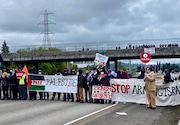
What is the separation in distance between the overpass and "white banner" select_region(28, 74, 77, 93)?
51252 mm

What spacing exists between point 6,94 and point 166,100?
976 centimetres

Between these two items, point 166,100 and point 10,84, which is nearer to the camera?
point 166,100

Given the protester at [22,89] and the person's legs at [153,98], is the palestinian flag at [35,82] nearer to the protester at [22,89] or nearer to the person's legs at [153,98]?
the protester at [22,89]

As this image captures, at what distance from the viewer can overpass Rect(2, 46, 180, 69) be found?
6962 cm

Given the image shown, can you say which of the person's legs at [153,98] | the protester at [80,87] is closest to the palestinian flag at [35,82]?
the protester at [80,87]

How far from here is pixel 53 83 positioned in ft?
66.4

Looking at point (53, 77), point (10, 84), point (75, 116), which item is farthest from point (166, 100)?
point (10, 84)

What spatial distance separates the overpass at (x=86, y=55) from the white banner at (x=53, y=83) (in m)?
51.3

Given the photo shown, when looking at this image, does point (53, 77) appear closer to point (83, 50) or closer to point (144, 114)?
point (144, 114)

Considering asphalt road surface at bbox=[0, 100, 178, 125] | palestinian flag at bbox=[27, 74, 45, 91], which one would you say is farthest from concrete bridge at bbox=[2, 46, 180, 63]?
asphalt road surface at bbox=[0, 100, 178, 125]

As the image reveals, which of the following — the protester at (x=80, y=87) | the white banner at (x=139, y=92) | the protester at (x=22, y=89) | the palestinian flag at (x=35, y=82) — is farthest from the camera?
the palestinian flag at (x=35, y=82)

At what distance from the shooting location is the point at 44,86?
802 inches

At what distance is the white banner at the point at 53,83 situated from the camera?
19484 millimetres

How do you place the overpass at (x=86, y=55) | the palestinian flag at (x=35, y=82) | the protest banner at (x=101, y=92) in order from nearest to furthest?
the protest banner at (x=101, y=92) < the palestinian flag at (x=35, y=82) < the overpass at (x=86, y=55)
